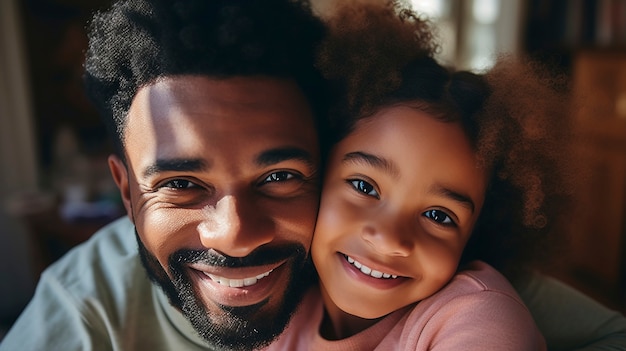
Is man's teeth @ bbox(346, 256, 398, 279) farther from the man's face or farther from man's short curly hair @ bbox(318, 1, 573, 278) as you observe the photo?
man's short curly hair @ bbox(318, 1, 573, 278)

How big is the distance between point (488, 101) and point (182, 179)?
47 centimetres

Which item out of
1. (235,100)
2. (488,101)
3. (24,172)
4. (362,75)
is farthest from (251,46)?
(24,172)

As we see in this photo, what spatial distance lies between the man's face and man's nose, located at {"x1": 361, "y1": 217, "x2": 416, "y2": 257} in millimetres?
98

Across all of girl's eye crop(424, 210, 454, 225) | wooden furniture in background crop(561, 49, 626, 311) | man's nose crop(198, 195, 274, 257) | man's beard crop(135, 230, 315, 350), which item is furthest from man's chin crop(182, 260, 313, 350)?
wooden furniture in background crop(561, 49, 626, 311)

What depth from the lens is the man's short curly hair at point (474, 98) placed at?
862mm

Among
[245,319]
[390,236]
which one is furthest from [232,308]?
[390,236]

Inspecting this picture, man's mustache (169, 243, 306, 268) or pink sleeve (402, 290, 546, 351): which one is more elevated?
man's mustache (169, 243, 306, 268)

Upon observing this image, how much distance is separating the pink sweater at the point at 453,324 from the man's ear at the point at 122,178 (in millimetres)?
335

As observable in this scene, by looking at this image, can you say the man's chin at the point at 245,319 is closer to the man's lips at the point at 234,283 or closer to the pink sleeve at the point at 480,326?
the man's lips at the point at 234,283

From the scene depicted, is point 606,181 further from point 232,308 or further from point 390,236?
point 232,308

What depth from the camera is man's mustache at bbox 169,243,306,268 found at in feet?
2.64

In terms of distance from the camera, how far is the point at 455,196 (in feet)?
2.83

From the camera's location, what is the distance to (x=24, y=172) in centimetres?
255

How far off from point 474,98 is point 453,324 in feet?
1.09
